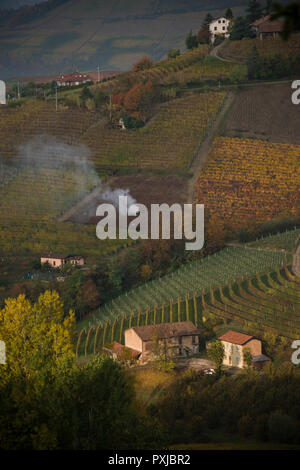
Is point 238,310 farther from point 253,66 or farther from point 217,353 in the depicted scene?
point 253,66

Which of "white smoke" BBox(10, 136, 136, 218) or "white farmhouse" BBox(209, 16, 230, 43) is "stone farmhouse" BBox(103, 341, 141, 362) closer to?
"white smoke" BBox(10, 136, 136, 218)

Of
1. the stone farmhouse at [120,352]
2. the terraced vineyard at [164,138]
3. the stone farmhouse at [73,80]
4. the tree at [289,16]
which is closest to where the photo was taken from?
the tree at [289,16]

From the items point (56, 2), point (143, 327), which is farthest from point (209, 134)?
point (56, 2)

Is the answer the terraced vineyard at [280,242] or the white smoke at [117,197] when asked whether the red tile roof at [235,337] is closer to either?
the terraced vineyard at [280,242]

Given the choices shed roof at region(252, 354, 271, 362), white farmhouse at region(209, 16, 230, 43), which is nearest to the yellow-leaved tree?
shed roof at region(252, 354, 271, 362)

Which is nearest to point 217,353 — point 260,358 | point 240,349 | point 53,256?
point 240,349

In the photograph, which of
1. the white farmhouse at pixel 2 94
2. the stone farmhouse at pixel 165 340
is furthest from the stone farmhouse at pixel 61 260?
the white farmhouse at pixel 2 94

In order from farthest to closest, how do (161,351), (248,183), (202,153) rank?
(202,153) < (248,183) < (161,351)
